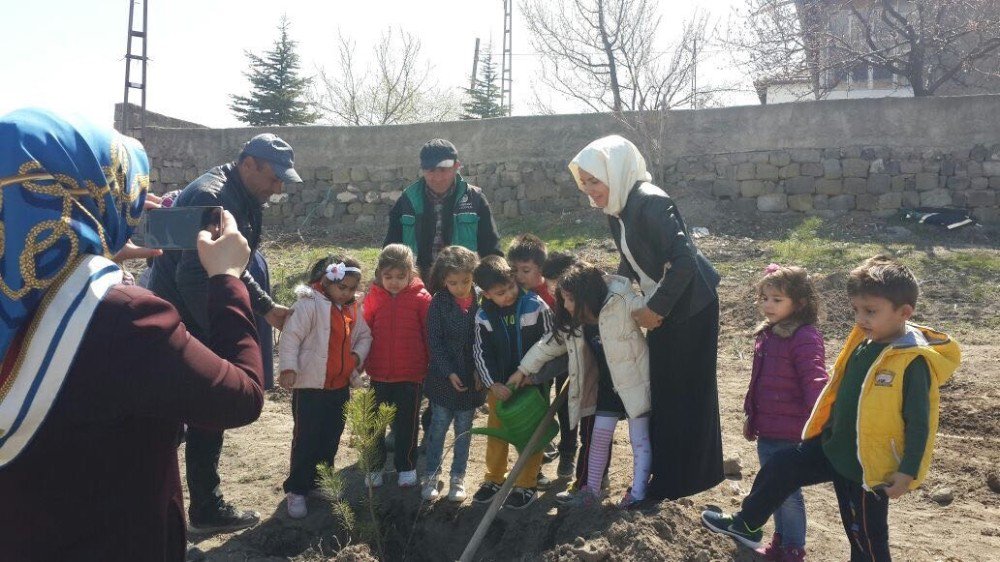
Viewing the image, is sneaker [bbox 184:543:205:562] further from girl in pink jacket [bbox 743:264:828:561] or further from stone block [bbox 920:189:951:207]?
stone block [bbox 920:189:951:207]

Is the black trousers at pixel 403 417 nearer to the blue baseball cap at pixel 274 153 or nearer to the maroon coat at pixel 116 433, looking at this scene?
the blue baseball cap at pixel 274 153

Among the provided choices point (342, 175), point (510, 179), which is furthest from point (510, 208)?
point (342, 175)

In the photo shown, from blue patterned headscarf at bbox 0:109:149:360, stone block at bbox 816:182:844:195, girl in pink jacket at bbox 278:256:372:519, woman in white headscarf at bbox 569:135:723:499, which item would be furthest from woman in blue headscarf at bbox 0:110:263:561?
stone block at bbox 816:182:844:195

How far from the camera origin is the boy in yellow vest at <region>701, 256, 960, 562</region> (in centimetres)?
296

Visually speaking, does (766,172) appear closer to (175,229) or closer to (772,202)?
(772,202)

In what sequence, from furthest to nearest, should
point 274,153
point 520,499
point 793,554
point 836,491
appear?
point 520,499, point 274,153, point 793,554, point 836,491

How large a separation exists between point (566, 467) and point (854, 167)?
30.0 feet

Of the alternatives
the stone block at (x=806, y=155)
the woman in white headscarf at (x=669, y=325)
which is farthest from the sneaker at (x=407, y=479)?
the stone block at (x=806, y=155)

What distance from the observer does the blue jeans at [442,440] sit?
4453mm

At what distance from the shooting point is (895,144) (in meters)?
12.0

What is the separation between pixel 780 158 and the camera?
1230cm

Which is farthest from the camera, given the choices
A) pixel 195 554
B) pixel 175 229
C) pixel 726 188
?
pixel 726 188

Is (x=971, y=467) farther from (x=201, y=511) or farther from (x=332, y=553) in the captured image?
(x=201, y=511)

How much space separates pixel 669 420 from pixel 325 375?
1.86m
